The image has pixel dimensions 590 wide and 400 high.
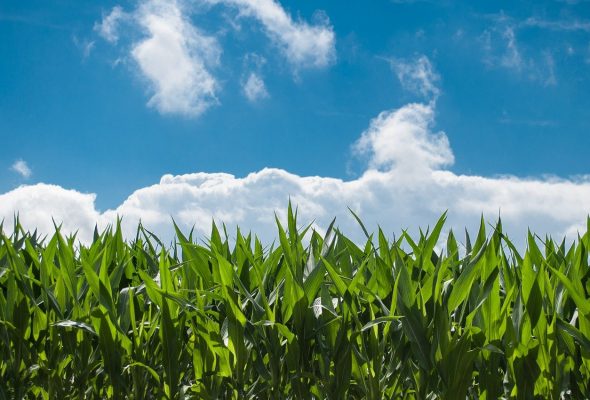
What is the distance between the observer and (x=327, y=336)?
2002mm

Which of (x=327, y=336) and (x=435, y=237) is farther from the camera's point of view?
(x=435, y=237)

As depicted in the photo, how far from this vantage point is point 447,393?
5.96 feet

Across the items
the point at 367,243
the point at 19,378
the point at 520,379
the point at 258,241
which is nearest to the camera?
the point at 520,379

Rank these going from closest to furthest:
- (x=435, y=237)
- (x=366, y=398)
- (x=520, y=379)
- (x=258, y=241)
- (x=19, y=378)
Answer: (x=520, y=379)
(x=366, y=398)
(x=435, y=237)
(x=19, y=378)
(x=258, y=241)

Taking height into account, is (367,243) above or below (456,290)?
above

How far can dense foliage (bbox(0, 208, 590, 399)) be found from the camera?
5.99ft

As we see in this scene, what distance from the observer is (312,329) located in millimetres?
2027

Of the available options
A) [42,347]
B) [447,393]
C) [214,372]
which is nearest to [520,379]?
[447,393]

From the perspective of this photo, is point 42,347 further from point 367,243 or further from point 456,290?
point 456,290

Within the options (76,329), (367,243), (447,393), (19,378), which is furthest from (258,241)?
(447,393)

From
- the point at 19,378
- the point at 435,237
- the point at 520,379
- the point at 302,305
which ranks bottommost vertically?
the point at 19,378

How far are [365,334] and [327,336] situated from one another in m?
0.13

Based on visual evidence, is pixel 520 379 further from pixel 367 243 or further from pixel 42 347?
pixel 42 347

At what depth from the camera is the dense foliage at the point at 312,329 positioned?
5.99 feet
